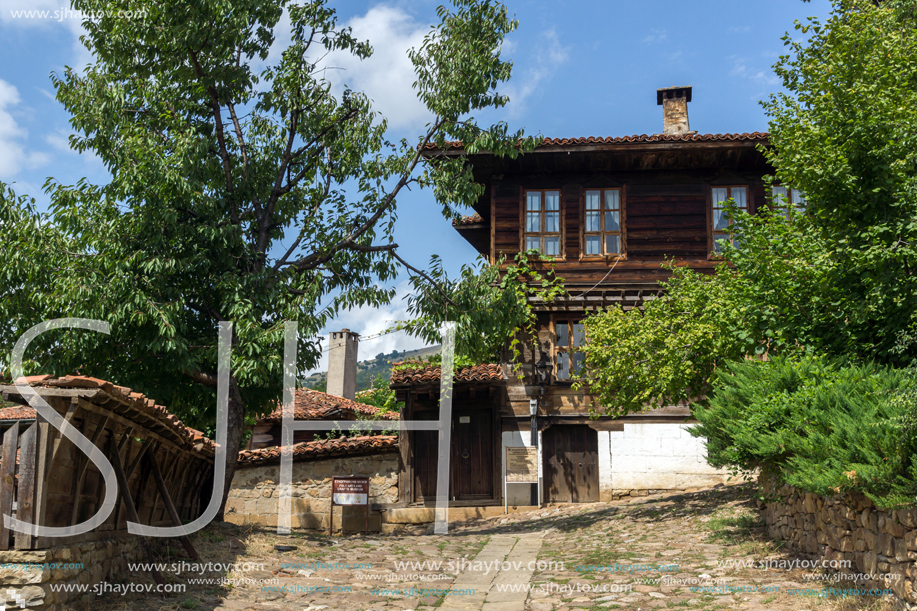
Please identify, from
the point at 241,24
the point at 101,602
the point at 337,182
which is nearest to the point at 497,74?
the point at 337,182

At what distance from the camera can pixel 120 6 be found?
33.5ft

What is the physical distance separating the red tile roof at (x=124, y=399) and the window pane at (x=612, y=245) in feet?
33.1

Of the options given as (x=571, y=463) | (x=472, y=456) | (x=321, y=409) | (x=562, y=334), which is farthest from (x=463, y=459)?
(x=321, y=409)

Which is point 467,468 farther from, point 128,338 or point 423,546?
point 128,338

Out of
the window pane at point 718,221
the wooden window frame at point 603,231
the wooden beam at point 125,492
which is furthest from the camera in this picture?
the wooden window frame at point 603,231

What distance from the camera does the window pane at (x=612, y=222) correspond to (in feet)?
51.8

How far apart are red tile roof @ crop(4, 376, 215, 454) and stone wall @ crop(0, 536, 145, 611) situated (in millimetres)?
1109

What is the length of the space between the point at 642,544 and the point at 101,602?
247 inches

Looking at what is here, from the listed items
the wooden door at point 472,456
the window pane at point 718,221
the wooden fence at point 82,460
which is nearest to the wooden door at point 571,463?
the wooden door at point 472,456

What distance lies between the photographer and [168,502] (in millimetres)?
7816

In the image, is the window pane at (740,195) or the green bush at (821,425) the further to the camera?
the window pane at (740,195)

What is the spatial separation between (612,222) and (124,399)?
12.0 metres

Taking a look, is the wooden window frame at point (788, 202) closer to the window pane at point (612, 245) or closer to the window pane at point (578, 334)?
the window pane at point (612, 245)

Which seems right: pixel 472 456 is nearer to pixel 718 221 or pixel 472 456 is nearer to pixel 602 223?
pixel 602 223
